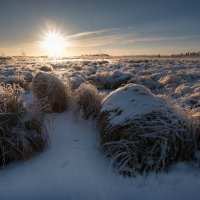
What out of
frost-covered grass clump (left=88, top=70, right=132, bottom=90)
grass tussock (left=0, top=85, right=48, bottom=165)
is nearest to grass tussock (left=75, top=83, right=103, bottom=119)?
grass tussock (left=0, top=85, right=48, bottom=165)

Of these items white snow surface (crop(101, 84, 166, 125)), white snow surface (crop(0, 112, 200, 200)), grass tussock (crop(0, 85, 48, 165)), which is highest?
white snow surface (crop(101, 84, 166, 125))

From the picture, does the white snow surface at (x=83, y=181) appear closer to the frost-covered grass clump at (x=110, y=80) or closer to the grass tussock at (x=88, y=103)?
the grass tussock at (x=88, y=103)

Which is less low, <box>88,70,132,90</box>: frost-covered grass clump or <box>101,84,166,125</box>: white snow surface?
<box>101,84,166,125</box>: white snow surface

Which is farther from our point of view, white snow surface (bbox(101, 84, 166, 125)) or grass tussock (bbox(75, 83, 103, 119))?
grass tussock (bbox(75, 83, 103, 119))

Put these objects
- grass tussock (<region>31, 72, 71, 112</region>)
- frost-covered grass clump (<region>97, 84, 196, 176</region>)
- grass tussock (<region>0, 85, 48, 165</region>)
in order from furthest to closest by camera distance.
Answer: grass tussock (<region>31, 72, 71, 112</region>), grass tussock (<region>0, 85, 48, 165</region>), frost-covered grass clump (<region>97, 84, 196, 176</region>)

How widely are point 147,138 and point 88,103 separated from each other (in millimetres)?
1768

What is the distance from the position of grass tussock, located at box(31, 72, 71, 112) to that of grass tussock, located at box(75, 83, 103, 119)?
0.32 meters

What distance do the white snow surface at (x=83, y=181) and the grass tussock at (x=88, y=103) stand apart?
1.03m

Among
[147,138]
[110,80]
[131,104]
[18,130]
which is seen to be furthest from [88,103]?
[110,80]

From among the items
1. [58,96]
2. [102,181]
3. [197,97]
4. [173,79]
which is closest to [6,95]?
[58,96]

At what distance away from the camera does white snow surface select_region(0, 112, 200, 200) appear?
108 inches

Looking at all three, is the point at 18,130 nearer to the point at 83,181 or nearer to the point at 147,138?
the point at 83,181

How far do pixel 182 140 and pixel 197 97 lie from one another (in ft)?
12.3

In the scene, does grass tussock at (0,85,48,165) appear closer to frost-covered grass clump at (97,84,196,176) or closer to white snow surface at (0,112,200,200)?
white snow surface at (0,112,200,200)
